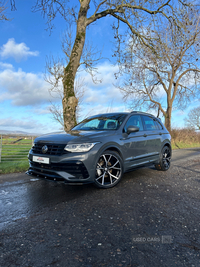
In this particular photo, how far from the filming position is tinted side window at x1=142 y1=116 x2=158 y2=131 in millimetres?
5611

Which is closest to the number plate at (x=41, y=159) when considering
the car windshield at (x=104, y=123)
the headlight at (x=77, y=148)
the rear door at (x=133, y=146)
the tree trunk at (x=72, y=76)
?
the headlight at (x=77, y=148)

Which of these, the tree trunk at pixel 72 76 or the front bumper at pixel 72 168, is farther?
the tree trunk at pixel 72 76

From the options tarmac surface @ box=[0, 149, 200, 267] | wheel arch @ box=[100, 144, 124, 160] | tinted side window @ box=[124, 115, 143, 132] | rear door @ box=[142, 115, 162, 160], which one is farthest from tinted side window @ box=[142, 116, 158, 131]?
tarmac surface @ box=[0, 149, 200, 267]

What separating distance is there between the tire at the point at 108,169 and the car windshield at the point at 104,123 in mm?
810

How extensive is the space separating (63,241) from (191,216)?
6.41ft

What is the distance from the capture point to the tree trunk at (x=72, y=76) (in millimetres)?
8484

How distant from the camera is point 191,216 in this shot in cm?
286

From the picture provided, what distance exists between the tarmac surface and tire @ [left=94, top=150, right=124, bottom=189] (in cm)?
19

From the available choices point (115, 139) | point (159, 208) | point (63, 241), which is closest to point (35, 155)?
point (115, 139)

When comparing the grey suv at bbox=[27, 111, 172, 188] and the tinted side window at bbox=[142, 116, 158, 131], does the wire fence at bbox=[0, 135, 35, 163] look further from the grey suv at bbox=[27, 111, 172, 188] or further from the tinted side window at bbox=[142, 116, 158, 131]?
the tinted side window at bbox=[142, 116, 158, 131]

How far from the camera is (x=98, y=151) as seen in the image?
380 centimetres

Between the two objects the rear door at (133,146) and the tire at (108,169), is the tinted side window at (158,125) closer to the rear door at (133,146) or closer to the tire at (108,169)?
the rear door at (133,146)

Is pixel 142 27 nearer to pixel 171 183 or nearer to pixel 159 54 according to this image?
pixel 159 54

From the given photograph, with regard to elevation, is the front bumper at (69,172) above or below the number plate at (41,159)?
below
